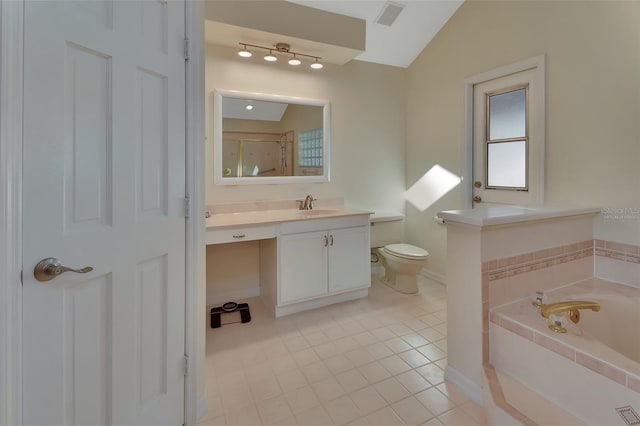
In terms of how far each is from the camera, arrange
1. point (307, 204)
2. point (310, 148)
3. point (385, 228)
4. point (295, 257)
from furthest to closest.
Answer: point (385, 228) < point (310, 148) < point (307, 204) < point (295, 257)

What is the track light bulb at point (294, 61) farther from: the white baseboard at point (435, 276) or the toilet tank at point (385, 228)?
the white baseboard at point (435, 276)

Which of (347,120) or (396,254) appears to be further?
(347,120)

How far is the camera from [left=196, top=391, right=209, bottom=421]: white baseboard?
1.58 m

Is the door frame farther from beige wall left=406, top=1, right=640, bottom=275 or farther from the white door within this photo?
beige wall left=406, top=1, right=640, bottom=275

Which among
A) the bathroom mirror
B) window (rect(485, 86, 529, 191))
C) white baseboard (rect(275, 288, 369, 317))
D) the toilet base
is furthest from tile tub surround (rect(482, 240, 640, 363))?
the bathroom mirror

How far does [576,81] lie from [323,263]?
236 centimetres

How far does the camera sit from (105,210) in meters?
1.15

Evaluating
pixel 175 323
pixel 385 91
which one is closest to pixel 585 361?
pixel 175 323

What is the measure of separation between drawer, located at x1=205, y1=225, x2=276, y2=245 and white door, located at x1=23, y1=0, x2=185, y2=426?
923 millimetres

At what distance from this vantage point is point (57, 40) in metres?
0.98

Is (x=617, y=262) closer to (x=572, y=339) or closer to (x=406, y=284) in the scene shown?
(x=572, y=339)

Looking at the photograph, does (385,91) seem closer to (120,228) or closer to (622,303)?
(622,303)

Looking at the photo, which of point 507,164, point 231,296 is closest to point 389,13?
point 507,164

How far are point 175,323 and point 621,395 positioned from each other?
1848mm
